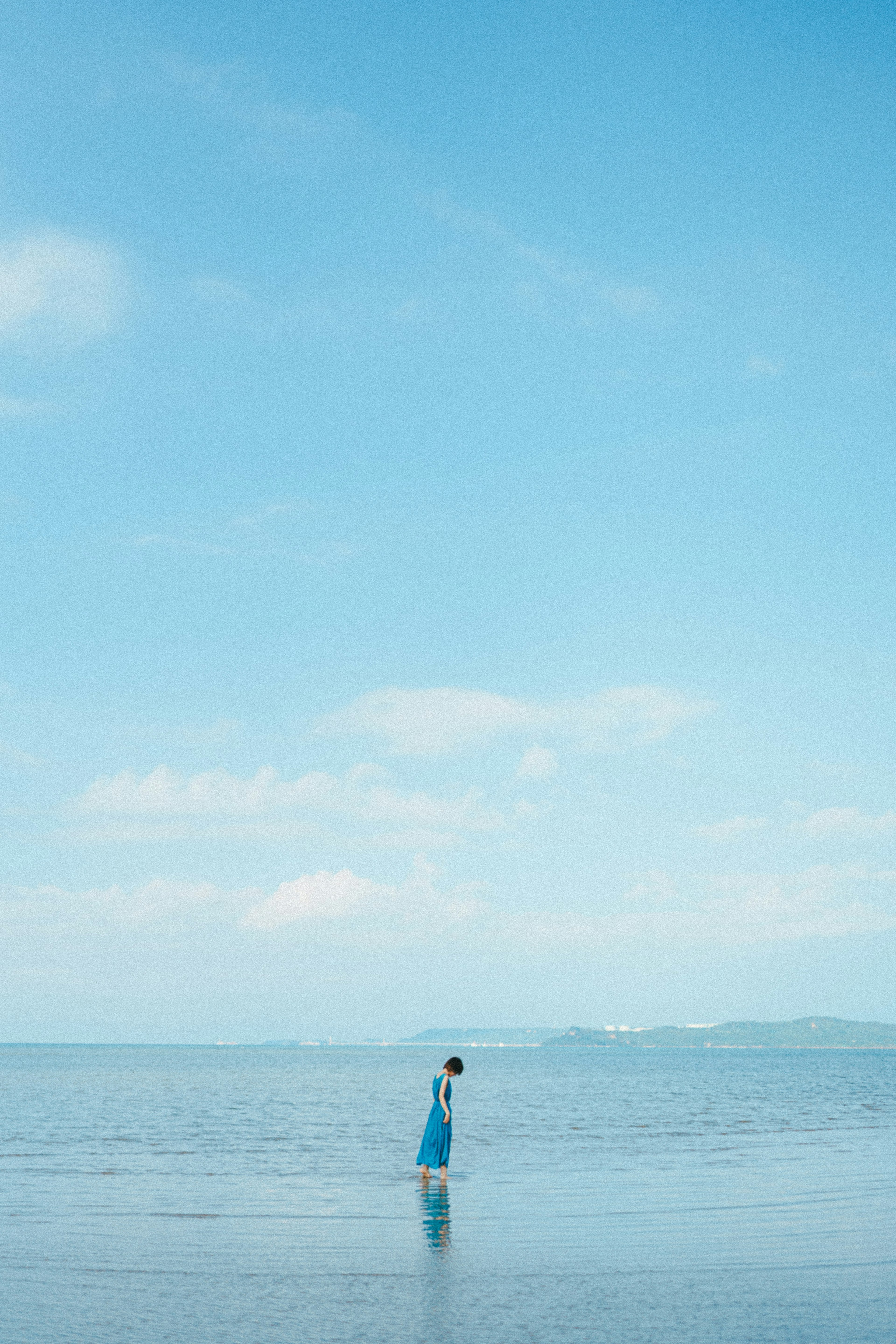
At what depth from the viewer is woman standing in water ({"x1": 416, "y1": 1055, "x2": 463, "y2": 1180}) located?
20.5m

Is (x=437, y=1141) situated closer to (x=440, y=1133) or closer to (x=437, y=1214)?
(x=440, y=1133)

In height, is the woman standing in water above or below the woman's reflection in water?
above

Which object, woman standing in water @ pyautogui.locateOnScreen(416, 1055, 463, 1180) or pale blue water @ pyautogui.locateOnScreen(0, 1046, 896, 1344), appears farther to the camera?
woman standing in water @ pyautogui.locateOnScreen(416, 1055, 463, 1180)

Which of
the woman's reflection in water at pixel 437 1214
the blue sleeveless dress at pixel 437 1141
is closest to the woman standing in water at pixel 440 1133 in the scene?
the blue sleeveless dress at pixel 437 1141

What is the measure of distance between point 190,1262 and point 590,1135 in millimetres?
22285

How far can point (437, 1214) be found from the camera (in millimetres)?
→ 17688

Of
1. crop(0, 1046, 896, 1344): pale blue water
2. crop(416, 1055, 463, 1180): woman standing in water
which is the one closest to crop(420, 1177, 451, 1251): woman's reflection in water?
crop(0, 1046, 896, 1344): pale blue water

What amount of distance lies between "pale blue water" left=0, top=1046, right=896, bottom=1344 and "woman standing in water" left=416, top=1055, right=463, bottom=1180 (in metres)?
0.71

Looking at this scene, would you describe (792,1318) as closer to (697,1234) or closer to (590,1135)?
(697,1234)

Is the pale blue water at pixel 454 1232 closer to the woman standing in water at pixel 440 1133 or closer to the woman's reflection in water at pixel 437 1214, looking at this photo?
the woman's reflection in water at pixel 437 1214

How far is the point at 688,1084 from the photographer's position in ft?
265

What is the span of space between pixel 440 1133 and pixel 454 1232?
5.49m

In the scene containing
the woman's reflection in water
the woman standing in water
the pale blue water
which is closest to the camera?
the pale blue water

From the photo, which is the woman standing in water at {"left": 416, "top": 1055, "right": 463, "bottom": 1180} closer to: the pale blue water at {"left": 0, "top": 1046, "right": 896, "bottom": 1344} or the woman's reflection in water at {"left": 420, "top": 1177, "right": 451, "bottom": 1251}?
the woman's reflection in water at {"left": 420, "top": 1177, "right": 451, "bottom": 1251}
